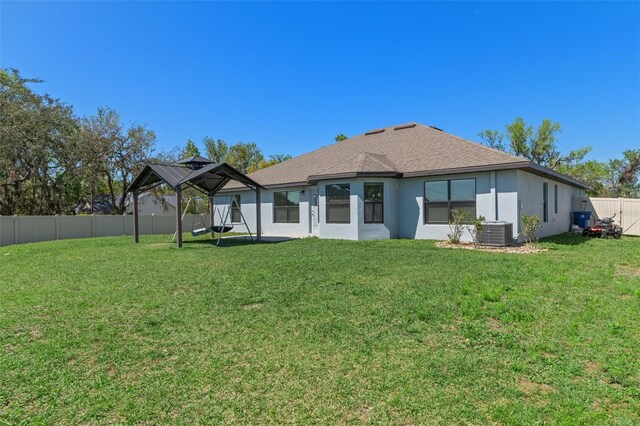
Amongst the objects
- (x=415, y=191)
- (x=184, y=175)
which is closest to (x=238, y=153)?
(x=184, y=175)

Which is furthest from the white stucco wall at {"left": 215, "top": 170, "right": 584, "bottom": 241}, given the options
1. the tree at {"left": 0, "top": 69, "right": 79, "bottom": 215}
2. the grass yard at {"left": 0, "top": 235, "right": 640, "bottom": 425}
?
the tree at {"left": 0, "top": 69, "right": 79, "bottom": 215}

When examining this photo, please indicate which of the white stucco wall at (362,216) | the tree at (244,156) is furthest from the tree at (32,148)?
the white stucco wall at (362,216)

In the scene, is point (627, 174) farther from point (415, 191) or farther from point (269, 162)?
point (269, 162)

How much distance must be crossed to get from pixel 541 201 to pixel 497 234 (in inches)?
173

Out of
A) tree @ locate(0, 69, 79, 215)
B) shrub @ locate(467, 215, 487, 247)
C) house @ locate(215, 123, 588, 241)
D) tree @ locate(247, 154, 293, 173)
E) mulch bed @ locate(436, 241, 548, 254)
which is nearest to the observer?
mulch bed @ locate(436, 241, 548, 254)

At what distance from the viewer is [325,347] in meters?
3.49

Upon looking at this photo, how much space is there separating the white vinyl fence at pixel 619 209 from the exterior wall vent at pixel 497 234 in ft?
32.8

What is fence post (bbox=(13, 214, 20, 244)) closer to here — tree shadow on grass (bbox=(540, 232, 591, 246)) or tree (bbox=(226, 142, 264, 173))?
tree shadow on grass (bbox=(540, 232, 591, 246))

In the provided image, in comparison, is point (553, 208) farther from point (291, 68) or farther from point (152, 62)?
point (152, 62)

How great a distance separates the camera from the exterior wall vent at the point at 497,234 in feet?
34.8

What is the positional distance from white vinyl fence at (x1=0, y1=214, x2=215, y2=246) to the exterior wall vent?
43.1 ft

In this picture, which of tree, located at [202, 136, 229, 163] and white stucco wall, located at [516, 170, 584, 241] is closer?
white stucco wall, located at [516, 170, 584, 241]

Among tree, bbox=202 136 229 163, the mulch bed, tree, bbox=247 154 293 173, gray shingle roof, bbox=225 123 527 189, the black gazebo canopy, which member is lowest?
the mulch bed

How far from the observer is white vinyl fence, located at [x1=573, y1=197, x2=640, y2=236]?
16188 mm
